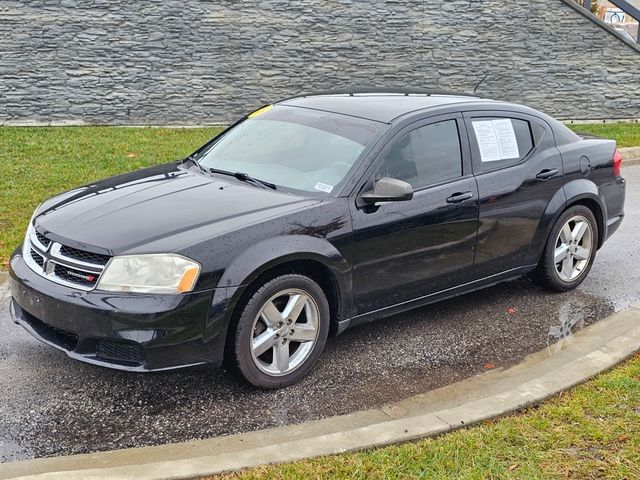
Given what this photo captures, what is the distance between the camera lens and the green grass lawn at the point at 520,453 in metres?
3.31

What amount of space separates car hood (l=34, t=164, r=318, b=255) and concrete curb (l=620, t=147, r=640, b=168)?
8.54m

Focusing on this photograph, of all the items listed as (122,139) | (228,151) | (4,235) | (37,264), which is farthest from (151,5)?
(37,264)

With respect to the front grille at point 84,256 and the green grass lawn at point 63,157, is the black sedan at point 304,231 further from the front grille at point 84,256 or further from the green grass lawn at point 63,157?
the green grass lawn at point 63,157

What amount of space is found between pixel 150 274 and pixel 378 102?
219 cm

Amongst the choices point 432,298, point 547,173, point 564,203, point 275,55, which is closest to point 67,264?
point 432,298

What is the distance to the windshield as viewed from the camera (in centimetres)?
467

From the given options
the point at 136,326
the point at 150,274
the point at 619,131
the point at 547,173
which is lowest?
the point at 619,131

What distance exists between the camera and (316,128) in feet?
16.5

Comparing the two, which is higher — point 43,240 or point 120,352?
point 43,240

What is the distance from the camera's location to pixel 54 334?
409 centimetres

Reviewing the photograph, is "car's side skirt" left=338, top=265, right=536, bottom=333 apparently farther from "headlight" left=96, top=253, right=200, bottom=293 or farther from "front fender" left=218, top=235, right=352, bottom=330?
"headlight" left=96, top=253, right=200, bottom=293

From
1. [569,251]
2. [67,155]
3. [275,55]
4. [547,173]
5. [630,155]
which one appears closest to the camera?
[547,173]

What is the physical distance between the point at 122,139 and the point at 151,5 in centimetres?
357

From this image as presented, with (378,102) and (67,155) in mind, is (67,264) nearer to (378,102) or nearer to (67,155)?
(378,102)
